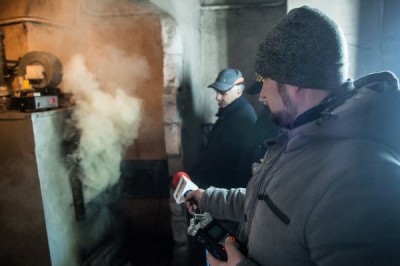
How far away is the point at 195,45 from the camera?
4660 mm

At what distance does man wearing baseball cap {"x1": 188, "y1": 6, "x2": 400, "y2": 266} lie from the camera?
3.44ft

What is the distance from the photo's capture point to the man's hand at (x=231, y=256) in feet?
4.78

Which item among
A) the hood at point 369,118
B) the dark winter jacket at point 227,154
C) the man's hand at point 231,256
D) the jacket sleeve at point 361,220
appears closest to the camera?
the jacket sleeve at point 361,220

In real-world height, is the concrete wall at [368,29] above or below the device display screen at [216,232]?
above

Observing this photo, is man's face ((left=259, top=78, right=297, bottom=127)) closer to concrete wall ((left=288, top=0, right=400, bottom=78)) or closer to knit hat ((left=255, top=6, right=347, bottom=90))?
knit hat ((left=255, top=6, right=347, bottom=90))

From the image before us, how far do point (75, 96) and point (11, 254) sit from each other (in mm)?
2022

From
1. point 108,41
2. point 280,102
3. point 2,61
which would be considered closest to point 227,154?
point 280,102

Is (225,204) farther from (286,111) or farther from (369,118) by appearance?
(369,118)

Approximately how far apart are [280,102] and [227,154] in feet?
7.45

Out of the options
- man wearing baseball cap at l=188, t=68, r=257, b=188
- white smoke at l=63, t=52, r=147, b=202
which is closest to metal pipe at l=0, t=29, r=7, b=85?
white smoke at l=63, t=52, r=147, b=202

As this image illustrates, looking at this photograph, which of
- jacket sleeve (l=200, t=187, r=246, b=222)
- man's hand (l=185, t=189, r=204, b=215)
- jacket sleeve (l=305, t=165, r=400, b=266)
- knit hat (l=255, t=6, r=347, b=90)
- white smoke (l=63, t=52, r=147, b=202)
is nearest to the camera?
jacket sleeve (l=305, t=165, r=400, b=266)

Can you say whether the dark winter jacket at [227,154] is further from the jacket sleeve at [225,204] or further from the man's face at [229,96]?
the jacket sleeve at [225,204]

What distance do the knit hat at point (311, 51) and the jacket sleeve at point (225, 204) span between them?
0.98 meters

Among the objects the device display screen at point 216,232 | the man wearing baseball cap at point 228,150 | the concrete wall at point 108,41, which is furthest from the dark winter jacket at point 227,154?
the device display screen at point 216,232
